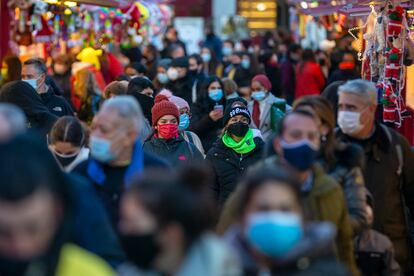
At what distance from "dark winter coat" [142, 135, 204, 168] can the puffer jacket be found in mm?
3266

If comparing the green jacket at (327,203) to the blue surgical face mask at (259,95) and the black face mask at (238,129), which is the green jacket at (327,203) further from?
the blue surgical face mask at (259,95)

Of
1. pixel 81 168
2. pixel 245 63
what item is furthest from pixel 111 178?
pixel 245 63

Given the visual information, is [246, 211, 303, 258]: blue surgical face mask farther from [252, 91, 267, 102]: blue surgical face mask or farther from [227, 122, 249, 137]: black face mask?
[252, 91, 267, 102]: blue surgical face mask

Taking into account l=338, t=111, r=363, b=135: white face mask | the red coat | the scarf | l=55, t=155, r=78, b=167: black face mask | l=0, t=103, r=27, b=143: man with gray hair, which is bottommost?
the red coat

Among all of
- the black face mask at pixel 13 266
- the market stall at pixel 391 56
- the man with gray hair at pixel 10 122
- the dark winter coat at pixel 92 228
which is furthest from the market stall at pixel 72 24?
the black face mask at pixel 13 266

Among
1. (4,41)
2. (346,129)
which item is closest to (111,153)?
(346,129)

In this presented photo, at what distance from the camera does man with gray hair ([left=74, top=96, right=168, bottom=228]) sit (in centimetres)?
662

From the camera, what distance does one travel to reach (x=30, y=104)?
36.9 ft

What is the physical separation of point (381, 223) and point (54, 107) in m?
5.37

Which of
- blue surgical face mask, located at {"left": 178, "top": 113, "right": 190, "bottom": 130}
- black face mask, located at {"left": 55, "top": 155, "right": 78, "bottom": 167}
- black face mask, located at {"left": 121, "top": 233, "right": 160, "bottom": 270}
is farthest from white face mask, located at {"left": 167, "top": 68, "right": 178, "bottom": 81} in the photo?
black face mask, located at {"left": 121, "top": 233, "right": 160, "bottom": 270}

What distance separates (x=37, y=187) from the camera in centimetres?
430

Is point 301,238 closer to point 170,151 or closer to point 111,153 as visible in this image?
point 111,153

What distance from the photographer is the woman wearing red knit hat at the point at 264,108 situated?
1357 cm

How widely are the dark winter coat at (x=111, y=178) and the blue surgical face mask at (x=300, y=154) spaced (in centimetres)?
88
